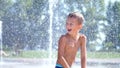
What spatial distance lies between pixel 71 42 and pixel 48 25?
898cm

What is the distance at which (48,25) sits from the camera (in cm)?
1141

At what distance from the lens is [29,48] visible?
1151cm

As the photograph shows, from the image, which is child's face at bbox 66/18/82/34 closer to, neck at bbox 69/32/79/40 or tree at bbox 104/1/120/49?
neck at bbox 69/32/79/40

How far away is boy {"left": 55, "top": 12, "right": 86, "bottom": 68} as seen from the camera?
2332mm

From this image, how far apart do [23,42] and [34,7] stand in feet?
4.15

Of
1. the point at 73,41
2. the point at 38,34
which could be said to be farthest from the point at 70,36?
the point at 38,34

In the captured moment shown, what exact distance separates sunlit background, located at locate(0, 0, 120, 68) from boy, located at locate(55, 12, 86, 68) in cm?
805

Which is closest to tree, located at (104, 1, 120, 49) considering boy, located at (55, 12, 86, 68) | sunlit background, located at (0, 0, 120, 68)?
sunlit background, located at (0, 0, 120, 68)

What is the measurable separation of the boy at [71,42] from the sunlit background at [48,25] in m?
8.05

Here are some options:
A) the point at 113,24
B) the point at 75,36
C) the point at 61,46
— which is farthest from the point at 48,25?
the point at 61,46

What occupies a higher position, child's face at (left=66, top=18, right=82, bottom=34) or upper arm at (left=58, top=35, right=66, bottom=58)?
child's face at (left=66, top=18, right=82, bottom=34)

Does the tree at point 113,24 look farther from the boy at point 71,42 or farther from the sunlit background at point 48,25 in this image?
the boy at point 71,42

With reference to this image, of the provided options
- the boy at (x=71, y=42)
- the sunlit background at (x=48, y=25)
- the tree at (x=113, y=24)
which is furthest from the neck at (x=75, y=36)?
the tree at (x=113, y=24)

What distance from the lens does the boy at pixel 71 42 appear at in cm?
233
